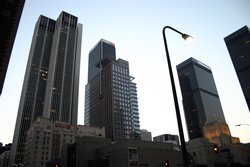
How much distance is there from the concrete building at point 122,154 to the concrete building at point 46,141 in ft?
98.0

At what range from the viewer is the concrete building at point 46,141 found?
12119 cm

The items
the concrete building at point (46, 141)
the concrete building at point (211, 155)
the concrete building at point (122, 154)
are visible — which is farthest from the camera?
the concrete building at point (46, 141)

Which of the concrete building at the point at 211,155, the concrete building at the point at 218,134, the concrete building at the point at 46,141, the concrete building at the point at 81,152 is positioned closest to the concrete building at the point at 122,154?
the concrete building at the point at 81,152

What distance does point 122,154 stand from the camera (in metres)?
75.3

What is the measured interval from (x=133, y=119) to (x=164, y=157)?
113 metres

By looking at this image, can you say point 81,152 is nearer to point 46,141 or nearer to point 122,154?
point 122,154

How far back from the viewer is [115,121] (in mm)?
178750

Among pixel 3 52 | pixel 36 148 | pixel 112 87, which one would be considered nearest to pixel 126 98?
pixel 112 87

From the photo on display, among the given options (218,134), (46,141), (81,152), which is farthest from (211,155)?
(46,141)

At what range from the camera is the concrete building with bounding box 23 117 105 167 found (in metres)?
121

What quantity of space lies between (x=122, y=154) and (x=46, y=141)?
7285 cm

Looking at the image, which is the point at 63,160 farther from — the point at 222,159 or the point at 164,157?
the point at 222,159

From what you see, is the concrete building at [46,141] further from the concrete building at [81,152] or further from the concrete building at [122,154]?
the concrete building at [122,154]

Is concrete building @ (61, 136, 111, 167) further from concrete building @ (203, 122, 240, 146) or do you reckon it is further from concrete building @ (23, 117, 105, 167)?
concrete building @ (203, 122, 240, 146)
